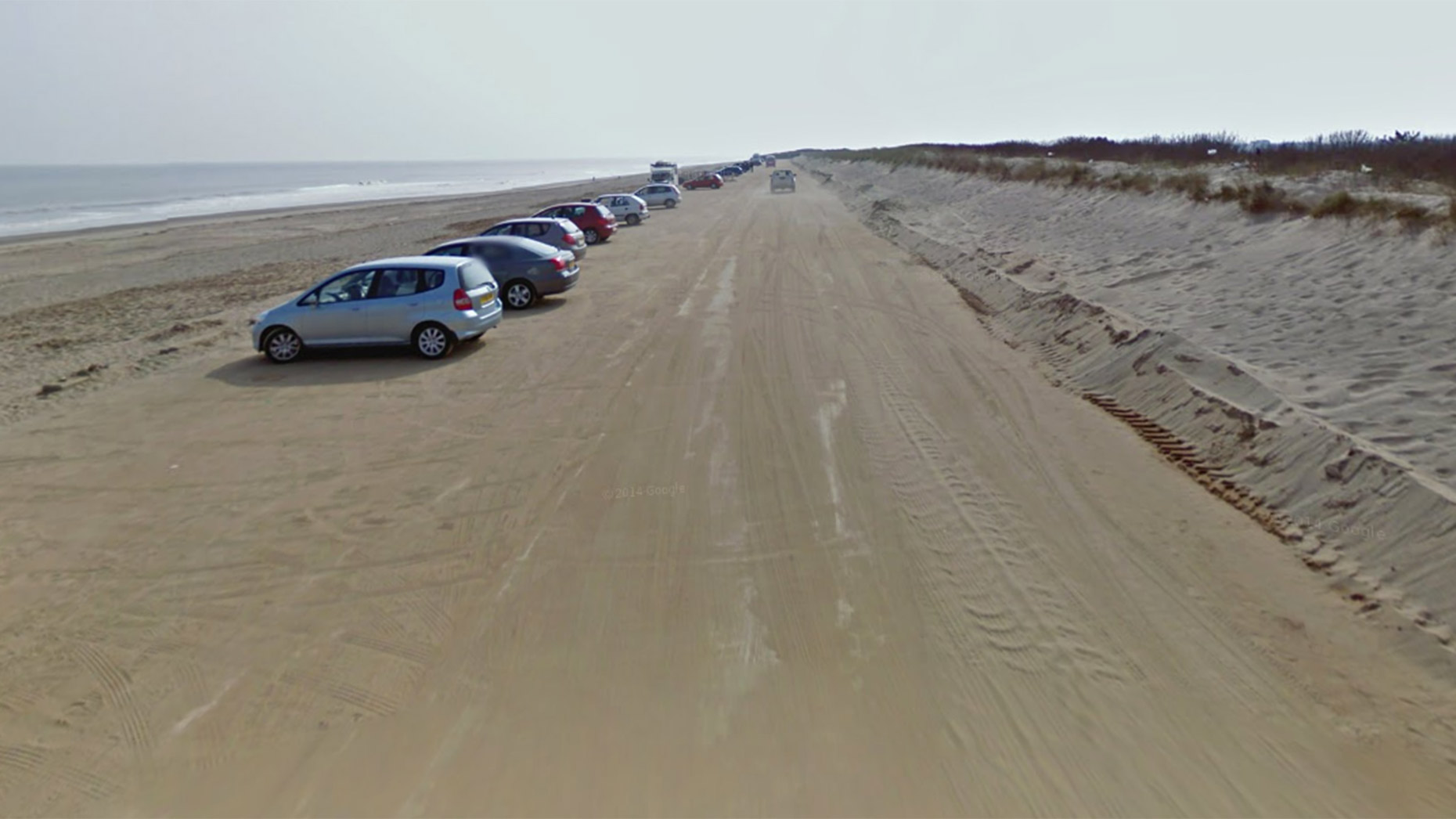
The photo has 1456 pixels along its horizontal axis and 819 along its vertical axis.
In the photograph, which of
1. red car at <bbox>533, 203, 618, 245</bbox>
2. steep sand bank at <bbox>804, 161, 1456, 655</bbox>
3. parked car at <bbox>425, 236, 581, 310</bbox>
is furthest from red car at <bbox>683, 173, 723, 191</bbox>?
steep sand bank at <bbox>804, 161, 1456, 655</bbox>

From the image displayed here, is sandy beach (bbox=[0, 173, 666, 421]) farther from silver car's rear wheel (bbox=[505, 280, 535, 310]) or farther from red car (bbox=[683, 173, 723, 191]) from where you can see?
red car (bbox=[683, 173, 723, 191])

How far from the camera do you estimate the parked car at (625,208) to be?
39.0m

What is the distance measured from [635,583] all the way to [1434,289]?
32.0ft

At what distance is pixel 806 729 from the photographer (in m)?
4.16

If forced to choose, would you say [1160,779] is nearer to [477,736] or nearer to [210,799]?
[477,736]

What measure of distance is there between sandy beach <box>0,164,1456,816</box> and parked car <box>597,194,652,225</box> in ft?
90.4

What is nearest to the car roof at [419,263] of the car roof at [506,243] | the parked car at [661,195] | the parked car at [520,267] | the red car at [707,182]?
the parked car at [520,267]

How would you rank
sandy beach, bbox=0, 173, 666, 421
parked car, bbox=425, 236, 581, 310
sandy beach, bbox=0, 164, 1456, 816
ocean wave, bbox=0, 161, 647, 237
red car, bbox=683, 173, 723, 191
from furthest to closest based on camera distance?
1. red car, bbox=683, 173, 723, 191
2. ocean wave, bbox=0, 161, 647, 237
3. parked car, bbox=425, 236, 581, 310
4. sandy beach, bbox=0, 173, 666, 421
5. sandy beach, bbox=0, 164, 1456, 816

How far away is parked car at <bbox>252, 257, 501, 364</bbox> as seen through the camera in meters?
12.8

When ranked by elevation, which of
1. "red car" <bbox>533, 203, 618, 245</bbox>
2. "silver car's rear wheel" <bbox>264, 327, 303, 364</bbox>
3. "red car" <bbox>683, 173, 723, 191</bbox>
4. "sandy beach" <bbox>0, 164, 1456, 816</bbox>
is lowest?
"sandy beach" <bbox>0, 164, 1456, 816</bbox>

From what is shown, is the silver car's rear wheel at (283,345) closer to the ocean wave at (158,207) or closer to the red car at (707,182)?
the ocean wave at (158,207)

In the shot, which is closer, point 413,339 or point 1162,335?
point 1162,335

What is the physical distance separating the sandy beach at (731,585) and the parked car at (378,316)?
1.77 feet

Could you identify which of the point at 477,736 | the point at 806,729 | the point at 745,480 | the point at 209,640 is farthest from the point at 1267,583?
the point at 209,640
